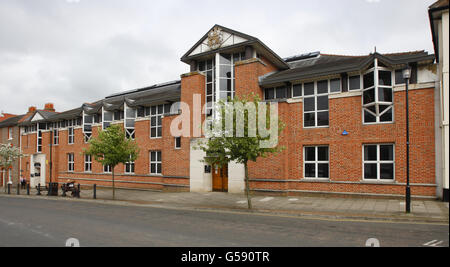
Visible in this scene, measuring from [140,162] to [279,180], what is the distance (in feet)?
42.5

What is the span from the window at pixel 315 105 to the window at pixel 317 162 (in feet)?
4.61

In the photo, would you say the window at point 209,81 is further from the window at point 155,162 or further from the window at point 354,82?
the window at point 354,82

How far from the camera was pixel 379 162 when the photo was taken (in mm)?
14758

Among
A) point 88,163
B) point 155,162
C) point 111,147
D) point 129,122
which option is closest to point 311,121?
point 111,147

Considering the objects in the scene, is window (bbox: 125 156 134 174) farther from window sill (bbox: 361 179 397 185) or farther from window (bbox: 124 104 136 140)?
window sill (bbox: 361 179 397 185)

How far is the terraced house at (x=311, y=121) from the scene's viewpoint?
46.0 ft

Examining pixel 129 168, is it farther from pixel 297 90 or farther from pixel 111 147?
pixel 297 90

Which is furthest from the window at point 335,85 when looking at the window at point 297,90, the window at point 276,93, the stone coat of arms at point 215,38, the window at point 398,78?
the stone coat of arms at point 215,38

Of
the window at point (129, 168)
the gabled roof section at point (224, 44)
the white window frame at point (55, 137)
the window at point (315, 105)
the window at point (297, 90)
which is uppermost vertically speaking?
the gabled roof section at point (224, 44)

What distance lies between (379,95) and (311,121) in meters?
3.71

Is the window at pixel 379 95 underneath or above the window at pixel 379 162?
above

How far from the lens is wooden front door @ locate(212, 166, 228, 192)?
1928 centimetres

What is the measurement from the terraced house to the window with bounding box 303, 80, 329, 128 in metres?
0.06

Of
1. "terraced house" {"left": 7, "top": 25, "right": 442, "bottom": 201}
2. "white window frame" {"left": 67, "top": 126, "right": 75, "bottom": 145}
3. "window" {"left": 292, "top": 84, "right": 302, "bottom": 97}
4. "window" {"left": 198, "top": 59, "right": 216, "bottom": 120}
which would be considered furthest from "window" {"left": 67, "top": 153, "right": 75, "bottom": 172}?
"window" {"left": 292, "top": 84, "right": 302, "bottom": 97}
